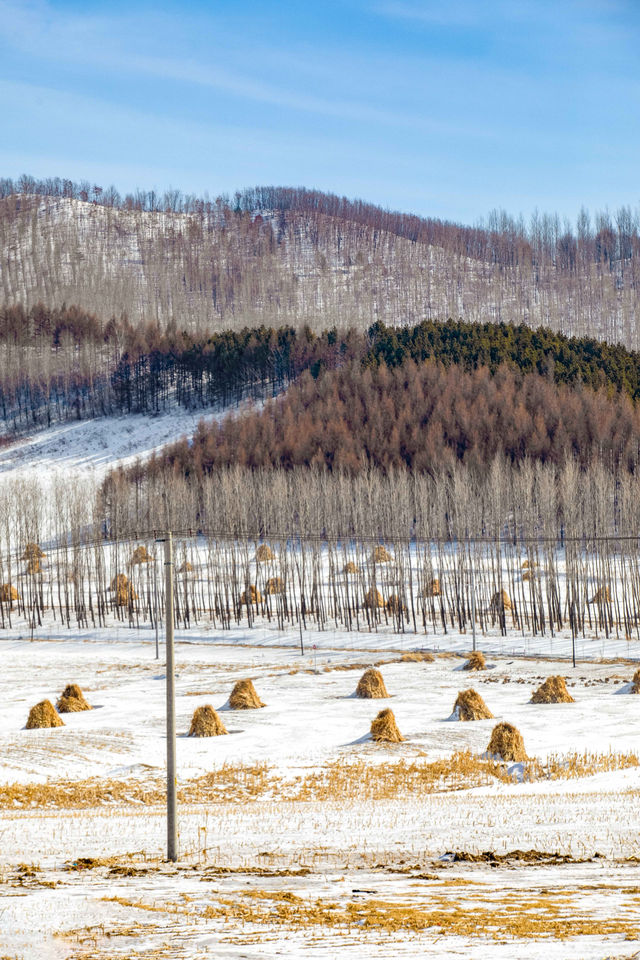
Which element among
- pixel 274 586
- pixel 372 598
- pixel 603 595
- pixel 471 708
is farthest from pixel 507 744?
pixel 274 586

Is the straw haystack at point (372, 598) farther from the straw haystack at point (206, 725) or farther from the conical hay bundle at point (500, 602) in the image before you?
the straw haystack at point (206, 725)

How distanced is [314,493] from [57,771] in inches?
1820

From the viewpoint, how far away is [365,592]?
69.1 metres

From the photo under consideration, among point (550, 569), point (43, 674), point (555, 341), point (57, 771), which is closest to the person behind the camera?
point (57, 771)

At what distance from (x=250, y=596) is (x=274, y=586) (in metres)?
2.27

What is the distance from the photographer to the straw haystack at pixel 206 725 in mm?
34281

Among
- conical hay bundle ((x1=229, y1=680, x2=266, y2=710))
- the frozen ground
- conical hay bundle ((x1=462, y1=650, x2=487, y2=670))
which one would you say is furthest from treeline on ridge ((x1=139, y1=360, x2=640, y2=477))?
conical hay bundle ((x1=229, y1=680, x2=266, y2=710))

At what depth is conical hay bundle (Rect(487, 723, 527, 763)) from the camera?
96.8ft

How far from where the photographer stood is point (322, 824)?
21.8m

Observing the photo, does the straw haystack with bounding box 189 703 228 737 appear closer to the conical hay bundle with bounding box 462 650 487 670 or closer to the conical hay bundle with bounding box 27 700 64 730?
the conical hay bundle with bounding box 27 700 64 730

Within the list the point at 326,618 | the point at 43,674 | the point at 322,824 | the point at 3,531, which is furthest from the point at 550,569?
the point at 3,531

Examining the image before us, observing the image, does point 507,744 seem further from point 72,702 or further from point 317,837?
point 72,702

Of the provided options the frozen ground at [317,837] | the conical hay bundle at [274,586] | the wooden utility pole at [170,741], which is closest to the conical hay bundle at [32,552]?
the conical hay bundle at [274,586]

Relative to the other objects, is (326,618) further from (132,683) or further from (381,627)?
(132,683)
